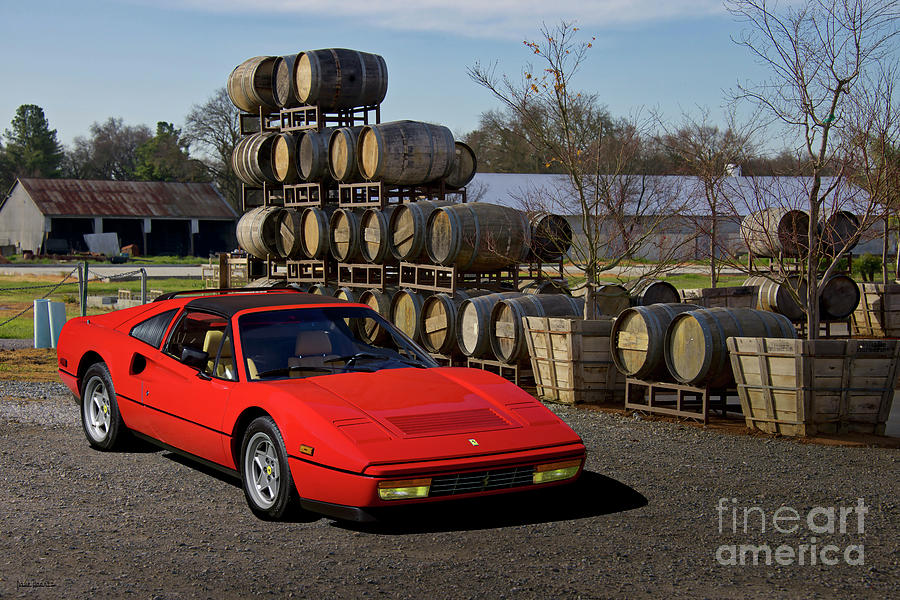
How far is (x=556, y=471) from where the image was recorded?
536 cm

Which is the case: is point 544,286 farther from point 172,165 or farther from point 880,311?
point 172,165

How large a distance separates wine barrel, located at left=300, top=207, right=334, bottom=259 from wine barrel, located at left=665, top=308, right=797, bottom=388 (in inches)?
340

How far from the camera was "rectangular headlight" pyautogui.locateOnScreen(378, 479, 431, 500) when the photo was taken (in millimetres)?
4898

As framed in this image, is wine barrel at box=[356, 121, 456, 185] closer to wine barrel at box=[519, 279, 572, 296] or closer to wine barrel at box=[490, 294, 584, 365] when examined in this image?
wine barrel at box=[519, 279, 572, 296]

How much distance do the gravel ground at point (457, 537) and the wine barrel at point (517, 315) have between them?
4.18 metres

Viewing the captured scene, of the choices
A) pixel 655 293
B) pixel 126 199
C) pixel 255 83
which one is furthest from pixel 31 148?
pixel 655 293

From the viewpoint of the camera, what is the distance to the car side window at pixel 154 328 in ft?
23.0

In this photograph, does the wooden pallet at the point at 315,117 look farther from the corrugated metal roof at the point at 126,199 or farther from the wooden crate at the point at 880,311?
the corrugated metal roof at the point at 126,199

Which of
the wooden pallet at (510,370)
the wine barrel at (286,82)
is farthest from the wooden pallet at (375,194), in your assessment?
the wooden pallet at (510,370)

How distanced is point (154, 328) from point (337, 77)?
460 inches

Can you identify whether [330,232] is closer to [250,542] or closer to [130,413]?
[130,413]

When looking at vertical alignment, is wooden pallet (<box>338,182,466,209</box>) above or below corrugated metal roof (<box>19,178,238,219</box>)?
below

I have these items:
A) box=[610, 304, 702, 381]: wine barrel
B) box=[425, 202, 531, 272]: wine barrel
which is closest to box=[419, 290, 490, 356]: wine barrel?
box=[425, 202, 531, 272]: wine barrel

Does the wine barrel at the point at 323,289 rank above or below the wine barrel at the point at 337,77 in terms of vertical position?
below
